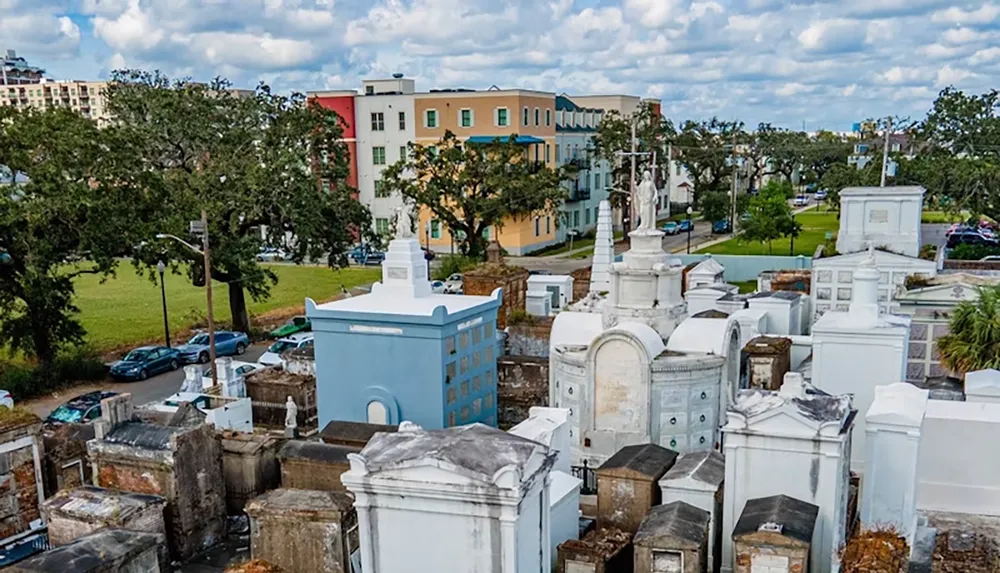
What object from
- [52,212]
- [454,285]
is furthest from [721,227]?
[52,212]

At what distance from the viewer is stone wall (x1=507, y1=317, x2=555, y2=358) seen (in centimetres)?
2825

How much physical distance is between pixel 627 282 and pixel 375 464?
12.3 m

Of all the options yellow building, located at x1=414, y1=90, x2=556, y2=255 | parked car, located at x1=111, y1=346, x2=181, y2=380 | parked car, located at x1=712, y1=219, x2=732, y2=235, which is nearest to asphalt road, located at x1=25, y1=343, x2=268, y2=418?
parked car, located at x1=111, y1=346, x2=181, y2=380

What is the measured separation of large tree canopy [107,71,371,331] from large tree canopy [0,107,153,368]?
1953 mm

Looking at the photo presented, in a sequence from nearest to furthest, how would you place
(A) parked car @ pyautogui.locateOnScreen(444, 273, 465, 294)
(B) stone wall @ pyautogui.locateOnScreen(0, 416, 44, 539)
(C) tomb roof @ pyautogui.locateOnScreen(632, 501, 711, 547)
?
1. (C) tomb roof @ pyautogui.locateOnScreen(632, 501, 711, 547)
2. (B) stone wall @ pyautogui.locateOnScreen(0, 416, 44, 539)
3. (A) parked car @ pyautogui.locateOnScreen(444, 273, 465, 294)

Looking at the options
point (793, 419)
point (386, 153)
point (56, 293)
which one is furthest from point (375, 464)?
point (386, 153)

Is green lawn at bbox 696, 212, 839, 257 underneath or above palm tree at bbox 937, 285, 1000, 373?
underneath

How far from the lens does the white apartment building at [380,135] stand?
60.1m

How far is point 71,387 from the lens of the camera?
29.4m

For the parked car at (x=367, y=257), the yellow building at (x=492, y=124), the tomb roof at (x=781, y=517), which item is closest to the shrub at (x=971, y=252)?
the yellow building at (x=492, y=124)

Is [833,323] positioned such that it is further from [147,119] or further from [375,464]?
[147,119]

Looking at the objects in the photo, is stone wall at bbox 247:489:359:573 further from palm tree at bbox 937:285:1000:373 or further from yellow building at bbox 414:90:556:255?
yellow building at bbox 414:90:556:255

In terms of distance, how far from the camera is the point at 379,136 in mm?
61125

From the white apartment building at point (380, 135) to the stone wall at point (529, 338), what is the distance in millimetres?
31935
